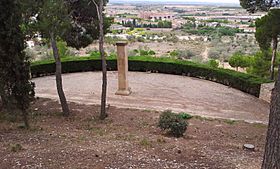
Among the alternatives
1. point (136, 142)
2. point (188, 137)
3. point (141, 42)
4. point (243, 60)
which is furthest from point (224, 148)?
point (141, 42)

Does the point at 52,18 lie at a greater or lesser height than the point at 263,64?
greater

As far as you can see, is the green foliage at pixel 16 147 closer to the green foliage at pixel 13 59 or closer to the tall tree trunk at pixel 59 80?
the green foliage at pixel 13 59

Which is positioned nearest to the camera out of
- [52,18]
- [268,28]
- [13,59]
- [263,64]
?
[13,59]

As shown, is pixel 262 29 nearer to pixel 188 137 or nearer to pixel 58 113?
pixel 188 137

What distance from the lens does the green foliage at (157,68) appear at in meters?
13.3

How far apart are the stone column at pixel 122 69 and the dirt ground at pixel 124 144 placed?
269cm

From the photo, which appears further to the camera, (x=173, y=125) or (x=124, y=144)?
(x=173, y=125)

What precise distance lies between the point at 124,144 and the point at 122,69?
20.5 feet

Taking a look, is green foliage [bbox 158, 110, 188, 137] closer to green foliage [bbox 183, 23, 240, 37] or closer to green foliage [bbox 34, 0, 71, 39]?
green foliage [bbox 34, 0, 71, 39]

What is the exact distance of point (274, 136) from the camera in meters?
2.86

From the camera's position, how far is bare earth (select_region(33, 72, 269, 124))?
32.5ft

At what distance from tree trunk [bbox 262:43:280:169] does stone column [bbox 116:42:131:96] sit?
883 cm

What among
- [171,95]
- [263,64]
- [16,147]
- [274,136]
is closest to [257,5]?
[171,95]

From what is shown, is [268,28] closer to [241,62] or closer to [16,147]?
[241,62]
